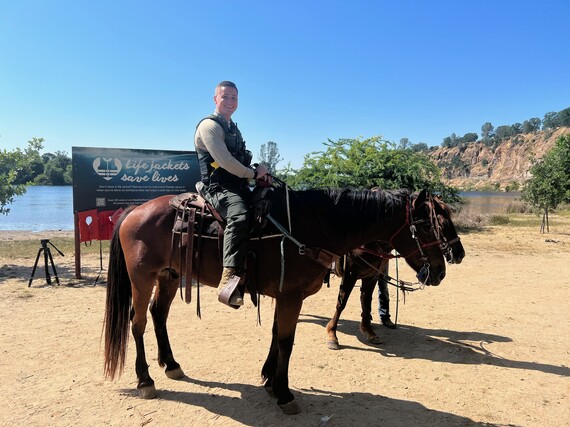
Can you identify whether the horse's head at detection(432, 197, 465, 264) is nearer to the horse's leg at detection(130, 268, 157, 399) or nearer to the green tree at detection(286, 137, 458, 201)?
the horse's leg at detection(130, 268, 157, 399)

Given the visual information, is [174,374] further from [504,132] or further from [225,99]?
[504,132]

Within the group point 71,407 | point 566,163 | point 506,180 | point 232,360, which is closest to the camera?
point 71,407

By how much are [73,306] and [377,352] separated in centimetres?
525

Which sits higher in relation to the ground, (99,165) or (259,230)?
(99,165)

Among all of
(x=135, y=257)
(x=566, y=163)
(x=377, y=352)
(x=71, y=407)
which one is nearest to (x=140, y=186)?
(x=135, y=257)

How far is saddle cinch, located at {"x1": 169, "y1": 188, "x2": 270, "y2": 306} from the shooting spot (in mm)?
3365

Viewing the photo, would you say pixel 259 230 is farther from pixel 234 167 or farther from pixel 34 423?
pixel 34 423

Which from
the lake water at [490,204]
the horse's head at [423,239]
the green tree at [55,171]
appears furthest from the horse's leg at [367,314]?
the green tree at [55,171]

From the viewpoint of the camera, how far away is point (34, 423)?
10.4 feet

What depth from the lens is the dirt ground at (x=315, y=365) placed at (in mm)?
3402

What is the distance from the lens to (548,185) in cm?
1753

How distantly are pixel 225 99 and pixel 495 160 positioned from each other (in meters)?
171

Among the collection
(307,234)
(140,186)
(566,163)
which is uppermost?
(566,163)

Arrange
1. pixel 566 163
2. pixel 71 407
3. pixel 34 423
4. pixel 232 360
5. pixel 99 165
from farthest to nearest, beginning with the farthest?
pixel 566 163 → pixel 99 165 → pixel 232 360 → pixel 71 407 → pixel 34 423
